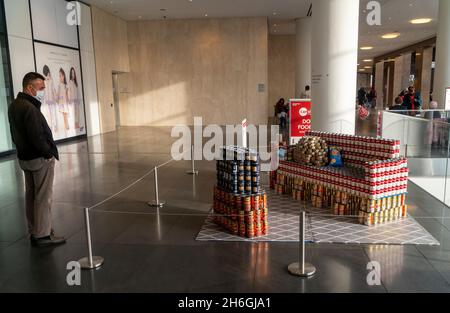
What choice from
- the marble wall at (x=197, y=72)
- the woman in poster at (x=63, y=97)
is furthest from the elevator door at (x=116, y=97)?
the woman in poster at (x=63, y=97)

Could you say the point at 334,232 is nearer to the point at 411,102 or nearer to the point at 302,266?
the point at 302,266

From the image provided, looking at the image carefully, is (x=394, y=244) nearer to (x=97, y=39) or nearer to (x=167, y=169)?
(x=167, y=169)

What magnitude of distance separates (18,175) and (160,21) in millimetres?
14677

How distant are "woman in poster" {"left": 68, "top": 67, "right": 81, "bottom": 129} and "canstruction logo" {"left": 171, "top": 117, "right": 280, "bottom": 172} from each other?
428 cm

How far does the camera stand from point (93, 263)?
4.16 metres

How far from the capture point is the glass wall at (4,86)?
11.8 metres

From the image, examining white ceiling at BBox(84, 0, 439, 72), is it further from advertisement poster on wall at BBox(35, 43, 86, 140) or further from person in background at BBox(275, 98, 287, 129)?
person in background at BBox(275, 98, 287, 129)

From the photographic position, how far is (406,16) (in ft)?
63.9

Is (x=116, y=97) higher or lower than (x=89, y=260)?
higher

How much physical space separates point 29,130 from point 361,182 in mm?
4387

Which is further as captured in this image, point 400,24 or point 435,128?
point 400,24

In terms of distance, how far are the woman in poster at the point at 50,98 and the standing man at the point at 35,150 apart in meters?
10.3

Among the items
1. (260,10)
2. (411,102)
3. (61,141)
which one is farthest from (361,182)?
(260,10)
